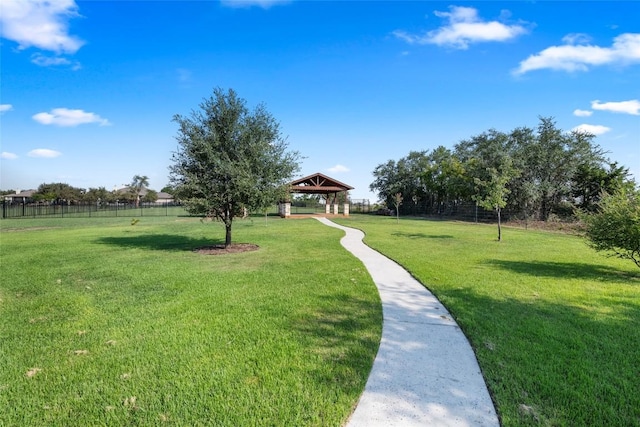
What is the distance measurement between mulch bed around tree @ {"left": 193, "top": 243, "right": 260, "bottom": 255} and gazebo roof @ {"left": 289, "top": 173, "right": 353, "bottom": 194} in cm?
1917

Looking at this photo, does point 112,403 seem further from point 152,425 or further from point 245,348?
point 245,348

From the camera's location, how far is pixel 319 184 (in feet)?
107

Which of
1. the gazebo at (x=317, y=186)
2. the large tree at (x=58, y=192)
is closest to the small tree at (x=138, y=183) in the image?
the large tree at (x=58, y=192)

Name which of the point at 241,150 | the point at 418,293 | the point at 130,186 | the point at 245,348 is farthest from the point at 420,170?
the point at 130,186

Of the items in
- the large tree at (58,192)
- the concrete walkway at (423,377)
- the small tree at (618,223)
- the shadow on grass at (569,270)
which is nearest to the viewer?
the concrete walkway at (423,377)

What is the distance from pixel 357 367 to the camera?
3.35 metres

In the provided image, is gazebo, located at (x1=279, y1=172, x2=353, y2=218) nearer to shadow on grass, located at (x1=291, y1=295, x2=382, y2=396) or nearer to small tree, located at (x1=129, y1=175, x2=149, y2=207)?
shadow on grass, located at (x1=291, y1=295, x2=382, y2=396)

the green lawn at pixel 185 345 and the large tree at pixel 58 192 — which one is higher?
the large tree at pixel 58 192

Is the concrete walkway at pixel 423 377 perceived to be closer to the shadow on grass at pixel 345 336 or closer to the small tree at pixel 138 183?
the shadow on grass at pixel 345 336

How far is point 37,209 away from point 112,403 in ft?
144

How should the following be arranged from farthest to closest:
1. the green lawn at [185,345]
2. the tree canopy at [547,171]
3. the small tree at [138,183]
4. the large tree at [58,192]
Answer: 1. the small tree at [138,183]
2. the large tree at [58,192]
3. the tree canopy at [547,171]
4. the green lawn at [185,345]

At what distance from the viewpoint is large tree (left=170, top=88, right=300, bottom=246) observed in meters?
10.5

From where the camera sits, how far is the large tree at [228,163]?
412 inches

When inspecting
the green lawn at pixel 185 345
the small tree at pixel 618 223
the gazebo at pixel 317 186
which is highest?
the gazebo at pixel 317 186
